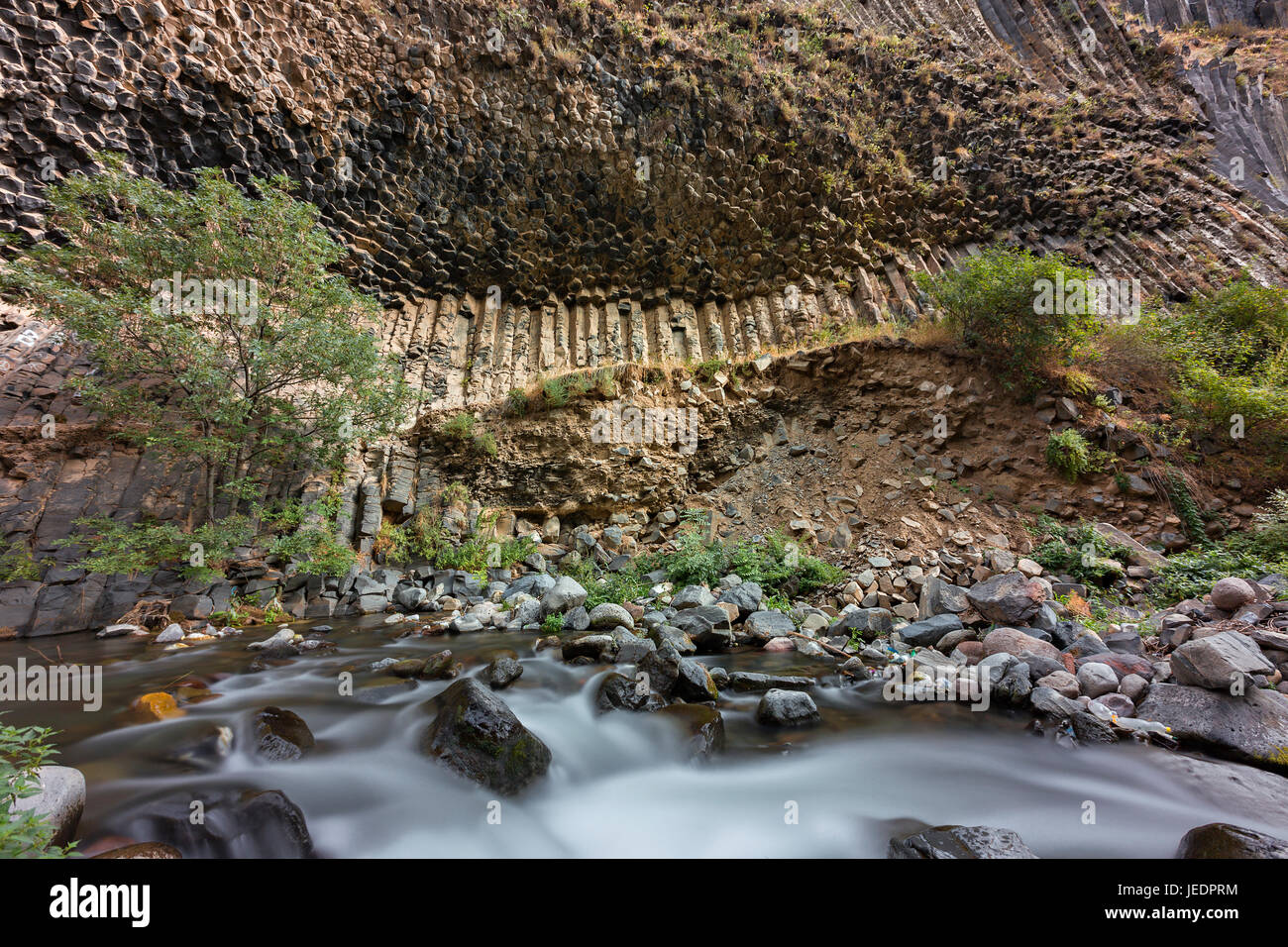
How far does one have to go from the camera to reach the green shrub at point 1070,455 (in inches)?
285

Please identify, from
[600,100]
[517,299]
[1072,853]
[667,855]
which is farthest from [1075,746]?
[600,100]

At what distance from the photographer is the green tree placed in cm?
722

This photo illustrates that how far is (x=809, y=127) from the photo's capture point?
1498cm

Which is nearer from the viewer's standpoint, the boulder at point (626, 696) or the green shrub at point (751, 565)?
the boulder at point (626, 696)

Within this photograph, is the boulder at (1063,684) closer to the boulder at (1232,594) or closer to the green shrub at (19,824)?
the boulder at (1232,594)

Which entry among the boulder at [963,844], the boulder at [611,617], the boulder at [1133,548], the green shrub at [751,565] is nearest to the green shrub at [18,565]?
the boulder at [611,617]

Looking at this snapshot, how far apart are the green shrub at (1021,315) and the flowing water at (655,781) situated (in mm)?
7021

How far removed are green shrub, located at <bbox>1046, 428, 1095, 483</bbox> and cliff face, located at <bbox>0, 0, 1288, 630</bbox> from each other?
7.23 m

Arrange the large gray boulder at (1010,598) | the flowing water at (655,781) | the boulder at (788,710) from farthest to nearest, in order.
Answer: the large gray boulder at (1010,598) → the boulder at (788,710) → the flowing water at (655,781)

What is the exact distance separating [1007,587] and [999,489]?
295cm

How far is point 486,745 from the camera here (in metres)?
→ 3.34

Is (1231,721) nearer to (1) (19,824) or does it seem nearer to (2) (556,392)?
(1) (19,824)

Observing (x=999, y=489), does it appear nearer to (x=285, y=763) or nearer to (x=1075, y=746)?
(x=1075, y=746)

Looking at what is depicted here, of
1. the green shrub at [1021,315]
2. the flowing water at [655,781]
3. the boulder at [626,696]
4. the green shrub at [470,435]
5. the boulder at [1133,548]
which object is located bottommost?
the flowing water at [655,781]
